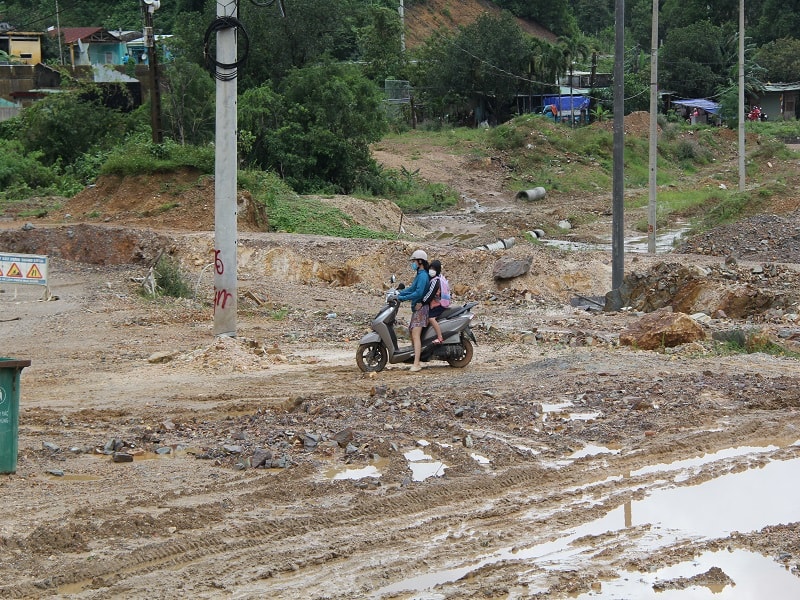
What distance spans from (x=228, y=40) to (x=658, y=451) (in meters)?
8.51

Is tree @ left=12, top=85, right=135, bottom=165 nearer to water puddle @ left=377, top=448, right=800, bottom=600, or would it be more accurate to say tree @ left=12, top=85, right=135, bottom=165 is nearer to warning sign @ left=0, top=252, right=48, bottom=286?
warning sign @ left=0, top=252, right=48, bottom=286

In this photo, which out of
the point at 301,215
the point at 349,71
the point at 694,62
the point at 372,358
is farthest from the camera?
the point at 694,62

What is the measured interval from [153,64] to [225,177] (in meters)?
16.0

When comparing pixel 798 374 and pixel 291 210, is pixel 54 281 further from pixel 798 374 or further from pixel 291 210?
pixel 798 374

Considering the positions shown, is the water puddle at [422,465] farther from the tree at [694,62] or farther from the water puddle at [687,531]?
the tree at [694,62]

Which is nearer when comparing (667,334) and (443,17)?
(667,334)

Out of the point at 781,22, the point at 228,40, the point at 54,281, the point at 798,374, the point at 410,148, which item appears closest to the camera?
the point at 798,374

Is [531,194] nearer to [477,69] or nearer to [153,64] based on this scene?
[477,69]

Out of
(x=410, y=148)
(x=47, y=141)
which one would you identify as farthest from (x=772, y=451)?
(x=410, y=148)

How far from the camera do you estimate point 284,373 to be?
13883 millimetres

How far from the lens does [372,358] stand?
14070 mm

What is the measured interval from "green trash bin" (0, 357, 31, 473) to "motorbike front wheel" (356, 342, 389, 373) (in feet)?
19.1

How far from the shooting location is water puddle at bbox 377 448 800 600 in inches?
271

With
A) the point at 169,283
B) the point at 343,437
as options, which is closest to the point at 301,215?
the point at 169,283
